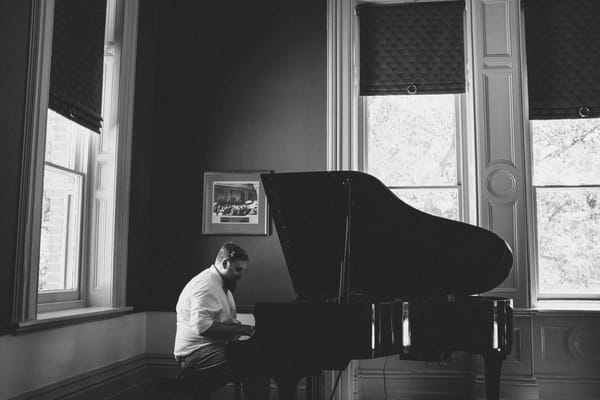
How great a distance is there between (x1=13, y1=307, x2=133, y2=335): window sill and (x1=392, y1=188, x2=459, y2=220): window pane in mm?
2351

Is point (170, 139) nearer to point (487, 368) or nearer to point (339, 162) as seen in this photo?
point (339, 162)

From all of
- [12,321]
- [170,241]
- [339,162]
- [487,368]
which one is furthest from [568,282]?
[12,321]

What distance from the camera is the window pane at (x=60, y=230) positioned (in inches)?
149

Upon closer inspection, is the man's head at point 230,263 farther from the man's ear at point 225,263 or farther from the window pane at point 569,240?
the window pane at point 569,240

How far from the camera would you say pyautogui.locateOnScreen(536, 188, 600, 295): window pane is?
190 inches

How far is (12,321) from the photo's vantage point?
3.12 meters

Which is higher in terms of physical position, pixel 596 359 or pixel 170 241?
pixel 170 241

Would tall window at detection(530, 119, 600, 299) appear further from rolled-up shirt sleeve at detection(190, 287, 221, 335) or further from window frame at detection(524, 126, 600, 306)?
rolled-up shirt sleeve at detection(190, 287, 221, 335)

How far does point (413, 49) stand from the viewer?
16.6ft

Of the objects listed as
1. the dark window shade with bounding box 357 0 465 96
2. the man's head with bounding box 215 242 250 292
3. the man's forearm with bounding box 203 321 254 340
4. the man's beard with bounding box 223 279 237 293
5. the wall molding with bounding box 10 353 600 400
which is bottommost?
the wall molding with bounding box 10 353 600 400

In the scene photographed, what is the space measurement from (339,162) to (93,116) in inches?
73.1

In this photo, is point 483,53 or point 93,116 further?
point 483,53

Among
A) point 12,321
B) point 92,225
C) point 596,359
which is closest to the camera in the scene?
point 12,321

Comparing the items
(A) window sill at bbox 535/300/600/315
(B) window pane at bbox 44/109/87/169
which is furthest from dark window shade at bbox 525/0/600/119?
(B) window pane at bbox 44/109/87/169
